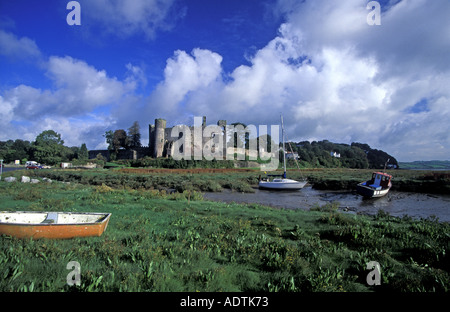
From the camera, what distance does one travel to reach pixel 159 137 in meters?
55.9

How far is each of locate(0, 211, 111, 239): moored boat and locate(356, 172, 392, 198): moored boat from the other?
78.9 ft

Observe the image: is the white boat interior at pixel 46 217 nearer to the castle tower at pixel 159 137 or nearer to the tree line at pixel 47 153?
the castle tower at pixel 159 137

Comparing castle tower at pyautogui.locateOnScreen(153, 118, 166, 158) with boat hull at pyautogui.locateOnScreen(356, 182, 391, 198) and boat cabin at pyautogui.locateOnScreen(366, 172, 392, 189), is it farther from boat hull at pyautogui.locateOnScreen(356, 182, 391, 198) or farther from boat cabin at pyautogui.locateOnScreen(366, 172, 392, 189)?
boat cabin at pyautogui.locateOnScreen(366, 172, 392, 189)

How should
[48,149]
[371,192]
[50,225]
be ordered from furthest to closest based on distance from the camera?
[48,149]
[371,192]
[50,225]

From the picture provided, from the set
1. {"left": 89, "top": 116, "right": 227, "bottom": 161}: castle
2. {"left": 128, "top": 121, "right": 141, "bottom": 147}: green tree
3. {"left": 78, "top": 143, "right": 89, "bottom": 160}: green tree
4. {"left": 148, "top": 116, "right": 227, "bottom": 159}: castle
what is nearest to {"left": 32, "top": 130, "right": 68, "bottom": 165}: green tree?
{"left": 78, "top": 143, "right": 89, "bottom": 160}: green tree

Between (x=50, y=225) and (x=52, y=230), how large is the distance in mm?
174

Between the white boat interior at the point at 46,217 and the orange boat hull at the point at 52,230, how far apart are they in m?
1.08

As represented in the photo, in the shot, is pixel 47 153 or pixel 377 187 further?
pixel 47 153

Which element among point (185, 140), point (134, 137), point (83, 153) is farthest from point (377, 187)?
point (83, 153)

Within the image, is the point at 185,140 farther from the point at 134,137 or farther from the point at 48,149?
the point at 48,149

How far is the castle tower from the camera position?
55812 mm
